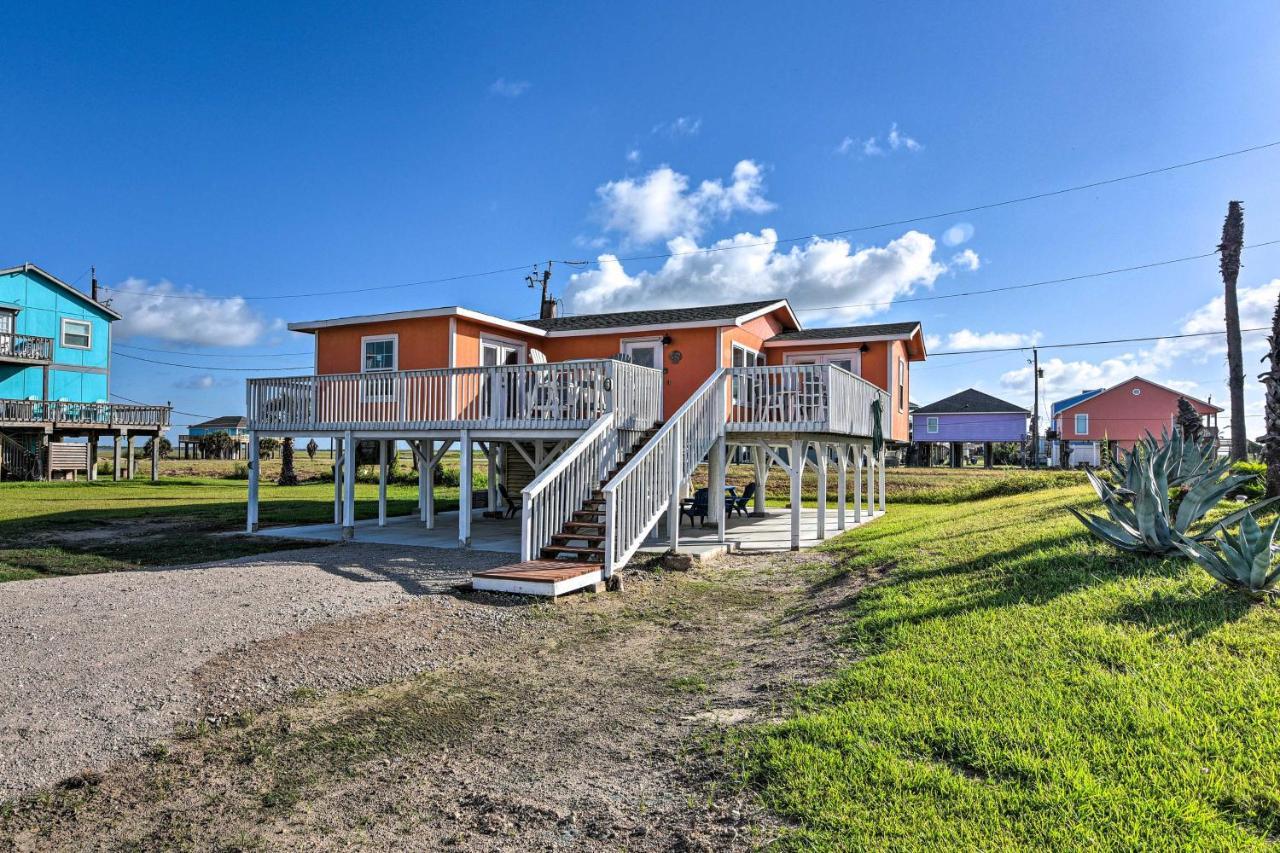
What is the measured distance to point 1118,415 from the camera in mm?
48688

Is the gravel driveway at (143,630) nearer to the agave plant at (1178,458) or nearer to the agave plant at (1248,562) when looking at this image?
the agave plant at (1248,562)

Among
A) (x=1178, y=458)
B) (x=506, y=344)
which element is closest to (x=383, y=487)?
(x=506, y=344)

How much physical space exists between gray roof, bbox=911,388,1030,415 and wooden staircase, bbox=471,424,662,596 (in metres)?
41.4

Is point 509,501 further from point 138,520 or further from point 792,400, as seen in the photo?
point 792,400

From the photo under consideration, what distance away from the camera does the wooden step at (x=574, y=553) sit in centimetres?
1056

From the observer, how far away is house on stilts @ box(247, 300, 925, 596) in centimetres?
1123

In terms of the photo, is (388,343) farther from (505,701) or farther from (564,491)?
(505,701)

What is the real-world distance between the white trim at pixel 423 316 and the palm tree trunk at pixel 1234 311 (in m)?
18.6

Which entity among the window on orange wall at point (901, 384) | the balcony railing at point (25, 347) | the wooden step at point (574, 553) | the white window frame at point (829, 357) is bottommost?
the wooden step at point (574, 553)

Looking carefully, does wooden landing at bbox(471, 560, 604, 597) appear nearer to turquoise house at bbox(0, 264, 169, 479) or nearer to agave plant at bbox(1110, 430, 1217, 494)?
agave plant at bbox(1110, 430, 1217, 494)

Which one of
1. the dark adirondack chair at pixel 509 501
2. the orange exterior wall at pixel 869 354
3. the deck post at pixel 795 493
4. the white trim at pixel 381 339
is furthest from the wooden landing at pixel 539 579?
the dark adirondack chair at pixel 509 501

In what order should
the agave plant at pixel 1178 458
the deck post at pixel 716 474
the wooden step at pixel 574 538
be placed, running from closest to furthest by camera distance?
1. the agave plant at pixel 1178 458
2. the wooden step at pixel 574 538
3. the deck post at pixel 716 474

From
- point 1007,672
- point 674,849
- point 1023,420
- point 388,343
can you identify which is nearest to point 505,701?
point 674,849

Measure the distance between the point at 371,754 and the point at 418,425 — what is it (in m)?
10.1
